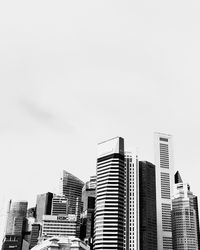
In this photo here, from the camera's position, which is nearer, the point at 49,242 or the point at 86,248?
the point at 49,242

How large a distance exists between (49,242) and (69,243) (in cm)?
961

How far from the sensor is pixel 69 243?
185625 mm

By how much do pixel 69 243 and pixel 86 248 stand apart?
1673cm

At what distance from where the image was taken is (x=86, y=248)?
199m

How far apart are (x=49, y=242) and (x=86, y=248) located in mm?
21759

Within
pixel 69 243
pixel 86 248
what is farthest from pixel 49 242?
pixel 86 248

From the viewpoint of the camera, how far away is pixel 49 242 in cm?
18712

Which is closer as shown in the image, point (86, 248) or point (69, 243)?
point (69, 243)

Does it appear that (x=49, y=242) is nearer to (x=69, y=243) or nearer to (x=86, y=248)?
(x=69, y=243)
